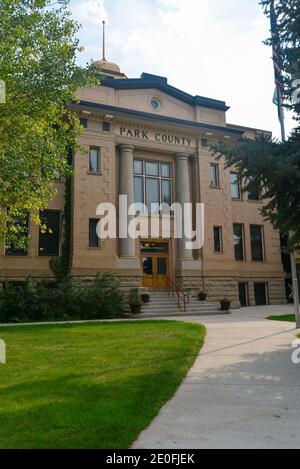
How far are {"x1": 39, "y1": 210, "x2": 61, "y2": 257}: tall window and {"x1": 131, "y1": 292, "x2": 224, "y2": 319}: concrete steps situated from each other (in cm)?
580

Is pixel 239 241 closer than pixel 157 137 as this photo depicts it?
No

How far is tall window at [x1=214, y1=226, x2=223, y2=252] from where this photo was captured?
26.4 m

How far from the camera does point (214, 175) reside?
2750 centimetres

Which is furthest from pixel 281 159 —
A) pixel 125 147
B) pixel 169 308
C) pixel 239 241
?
pixel 239 241

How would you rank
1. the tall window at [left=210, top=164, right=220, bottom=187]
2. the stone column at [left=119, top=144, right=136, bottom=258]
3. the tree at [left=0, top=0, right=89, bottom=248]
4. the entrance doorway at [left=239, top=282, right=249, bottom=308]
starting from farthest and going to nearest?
1. the entrance doorway at [left=239, top=282, right=249, bottom=308]
2. the tall window at [left=210, top=164, right=220, bottom=187]
3. the stone column at [left=119, top=144, right=136, bottom=258]
4. the tree at [left=0, top=0, right=89, bottom=248]

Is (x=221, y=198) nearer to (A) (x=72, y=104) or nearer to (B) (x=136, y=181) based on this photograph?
(B) (x=136, y=181)

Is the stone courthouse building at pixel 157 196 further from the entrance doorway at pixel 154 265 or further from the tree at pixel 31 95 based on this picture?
the tree at pixel 31 95

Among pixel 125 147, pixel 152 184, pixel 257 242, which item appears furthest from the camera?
pixel 257 242

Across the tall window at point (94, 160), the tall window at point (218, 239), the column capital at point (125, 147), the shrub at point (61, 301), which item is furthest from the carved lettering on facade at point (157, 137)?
the shrub at point (61, 301)

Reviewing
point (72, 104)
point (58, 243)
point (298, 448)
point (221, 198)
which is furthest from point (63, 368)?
point (221, 198)

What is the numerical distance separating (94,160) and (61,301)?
28.3ft

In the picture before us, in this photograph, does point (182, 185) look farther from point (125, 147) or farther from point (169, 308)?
point (169, 308)

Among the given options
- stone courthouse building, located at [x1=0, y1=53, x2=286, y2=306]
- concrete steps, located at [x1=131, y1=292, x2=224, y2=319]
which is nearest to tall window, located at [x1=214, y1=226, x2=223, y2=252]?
stone courthouse building, located at [x1=0, y1=53, x2=286, y2=306]

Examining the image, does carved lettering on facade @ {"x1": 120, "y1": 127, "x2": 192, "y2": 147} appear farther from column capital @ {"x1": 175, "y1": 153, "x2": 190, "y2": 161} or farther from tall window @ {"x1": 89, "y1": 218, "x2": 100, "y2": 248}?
tall window @ {"x1": 89, "y1": 218, "x2": 100, "y2": 248}
